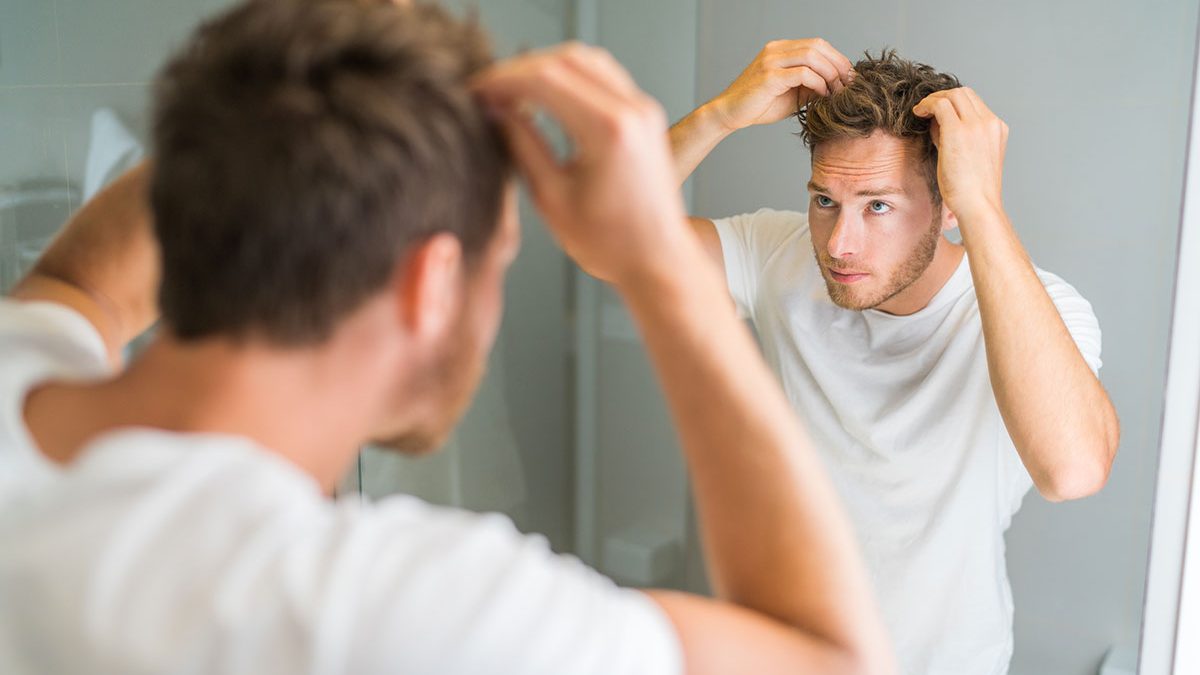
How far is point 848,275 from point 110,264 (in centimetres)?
88

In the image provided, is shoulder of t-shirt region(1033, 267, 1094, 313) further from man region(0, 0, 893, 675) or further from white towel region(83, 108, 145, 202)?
white towel region(83, 108, 145, 202)

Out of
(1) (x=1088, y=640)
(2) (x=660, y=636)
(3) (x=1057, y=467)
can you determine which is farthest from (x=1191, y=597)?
(2) (x=660, y=636)

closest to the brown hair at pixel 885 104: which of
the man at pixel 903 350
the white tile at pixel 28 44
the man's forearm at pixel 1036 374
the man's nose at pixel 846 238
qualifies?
the man at pixel 903 350

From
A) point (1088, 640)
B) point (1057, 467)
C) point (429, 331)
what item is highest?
point (429, 331)

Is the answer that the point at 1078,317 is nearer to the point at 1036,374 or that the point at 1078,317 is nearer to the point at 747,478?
the point at 1036,374

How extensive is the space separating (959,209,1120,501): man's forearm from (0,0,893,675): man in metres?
0.64

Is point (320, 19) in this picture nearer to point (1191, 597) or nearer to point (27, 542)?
point (27, 542)

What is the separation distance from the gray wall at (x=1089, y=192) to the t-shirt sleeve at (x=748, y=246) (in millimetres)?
266

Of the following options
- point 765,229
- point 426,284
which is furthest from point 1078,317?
point 426,284

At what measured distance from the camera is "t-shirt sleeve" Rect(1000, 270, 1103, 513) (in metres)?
1.24

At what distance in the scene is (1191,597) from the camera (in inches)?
42.1

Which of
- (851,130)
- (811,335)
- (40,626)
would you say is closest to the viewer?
(40,626)

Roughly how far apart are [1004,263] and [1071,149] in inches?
11.3

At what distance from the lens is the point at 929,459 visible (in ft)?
4.25
